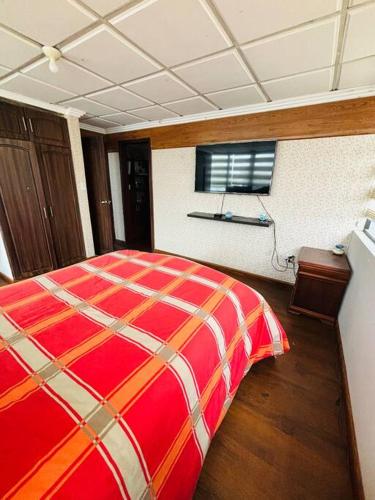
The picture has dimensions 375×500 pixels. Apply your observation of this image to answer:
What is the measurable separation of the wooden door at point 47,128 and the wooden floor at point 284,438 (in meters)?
3.53

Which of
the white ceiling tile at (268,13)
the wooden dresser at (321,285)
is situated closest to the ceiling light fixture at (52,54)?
the white ceiling tile at (268,13)

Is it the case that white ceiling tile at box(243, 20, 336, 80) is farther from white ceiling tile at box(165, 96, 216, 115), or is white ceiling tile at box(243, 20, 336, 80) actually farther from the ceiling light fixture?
the ceiling light fixture

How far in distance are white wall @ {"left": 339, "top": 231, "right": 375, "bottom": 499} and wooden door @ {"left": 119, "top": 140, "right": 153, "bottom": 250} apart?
316 centimetres

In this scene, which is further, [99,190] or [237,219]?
[99,190]

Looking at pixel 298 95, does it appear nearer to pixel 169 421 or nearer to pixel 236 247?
pixel 236 247

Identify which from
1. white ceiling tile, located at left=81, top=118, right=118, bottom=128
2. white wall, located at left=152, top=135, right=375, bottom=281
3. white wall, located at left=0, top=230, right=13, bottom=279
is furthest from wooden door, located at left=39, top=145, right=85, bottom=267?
white wall, located at left=152, top=135, right=375, bottom=281

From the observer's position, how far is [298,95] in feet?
7.16

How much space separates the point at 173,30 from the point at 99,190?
310 centimetres

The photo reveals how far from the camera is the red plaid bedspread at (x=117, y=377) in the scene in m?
0.55

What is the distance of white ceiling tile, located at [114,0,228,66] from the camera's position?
1135mm

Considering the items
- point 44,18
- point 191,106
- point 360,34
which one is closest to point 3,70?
point 44,18

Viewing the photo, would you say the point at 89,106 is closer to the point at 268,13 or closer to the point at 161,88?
the point at 161,88

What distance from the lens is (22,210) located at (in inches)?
102

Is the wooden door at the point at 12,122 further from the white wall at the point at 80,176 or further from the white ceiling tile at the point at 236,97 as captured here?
the white ceiling tile at the point at 236,97
